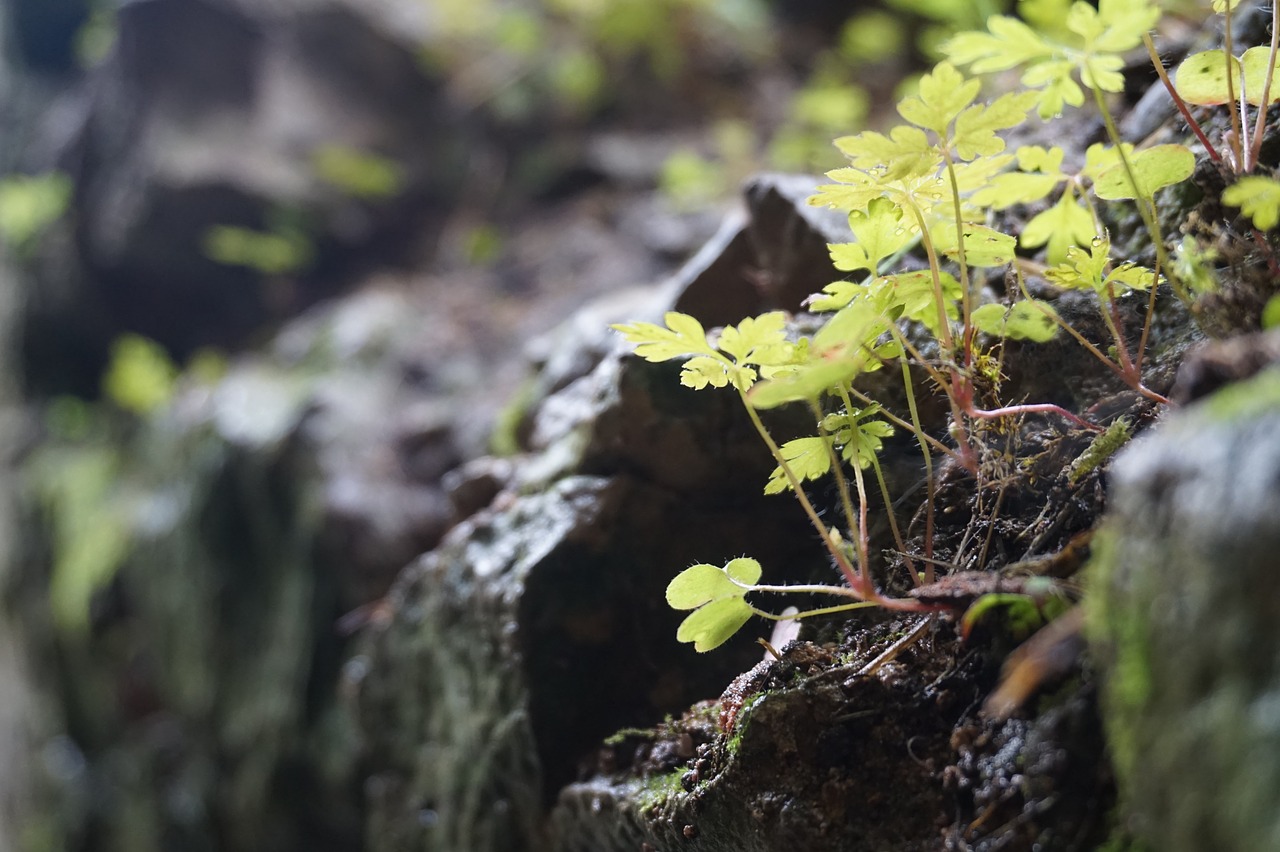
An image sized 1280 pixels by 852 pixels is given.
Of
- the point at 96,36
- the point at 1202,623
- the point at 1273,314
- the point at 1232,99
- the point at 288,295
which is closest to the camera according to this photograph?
the point at 1202,623

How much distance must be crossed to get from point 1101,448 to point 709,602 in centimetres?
58

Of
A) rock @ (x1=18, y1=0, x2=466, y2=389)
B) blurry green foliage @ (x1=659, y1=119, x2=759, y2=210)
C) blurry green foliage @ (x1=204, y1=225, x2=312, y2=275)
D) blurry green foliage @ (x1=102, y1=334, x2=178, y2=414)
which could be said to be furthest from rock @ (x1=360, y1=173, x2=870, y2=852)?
blurry green foliage @ (x1=102, y1=334, x2=178, y2=414)

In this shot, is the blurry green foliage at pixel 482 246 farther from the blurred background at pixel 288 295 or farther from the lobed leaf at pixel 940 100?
the lobed leaf at pixel 940 100

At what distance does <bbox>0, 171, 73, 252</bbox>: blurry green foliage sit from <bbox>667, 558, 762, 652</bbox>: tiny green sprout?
5.74 m

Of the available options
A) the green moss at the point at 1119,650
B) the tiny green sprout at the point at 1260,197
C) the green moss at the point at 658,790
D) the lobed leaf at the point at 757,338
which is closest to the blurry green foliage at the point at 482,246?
the green moss at the point at 658,790

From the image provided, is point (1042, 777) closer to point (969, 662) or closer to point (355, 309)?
point (969, 662)

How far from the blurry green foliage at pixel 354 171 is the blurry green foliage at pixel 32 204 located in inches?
70.9

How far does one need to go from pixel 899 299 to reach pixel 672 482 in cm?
88

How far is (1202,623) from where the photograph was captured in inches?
26.1

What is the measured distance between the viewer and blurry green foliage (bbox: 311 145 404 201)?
482 cm

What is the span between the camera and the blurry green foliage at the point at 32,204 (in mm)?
5176

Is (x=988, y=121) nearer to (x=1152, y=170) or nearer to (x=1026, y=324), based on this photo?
(x=1152, y=170)

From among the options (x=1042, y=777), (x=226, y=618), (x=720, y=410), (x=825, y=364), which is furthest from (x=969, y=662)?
(x=226, y=618)

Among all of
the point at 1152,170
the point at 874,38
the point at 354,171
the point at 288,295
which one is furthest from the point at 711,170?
the point at 1152,170
